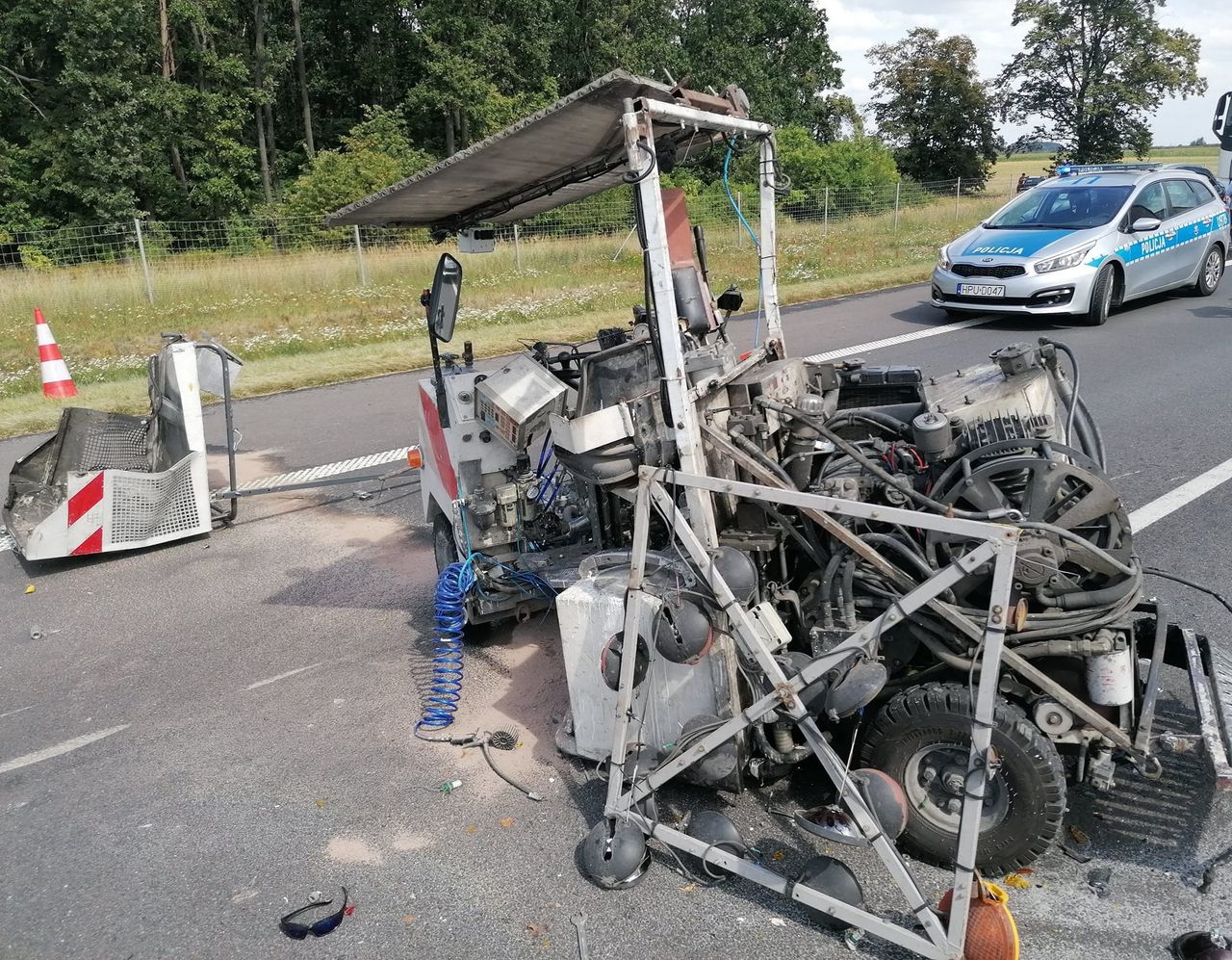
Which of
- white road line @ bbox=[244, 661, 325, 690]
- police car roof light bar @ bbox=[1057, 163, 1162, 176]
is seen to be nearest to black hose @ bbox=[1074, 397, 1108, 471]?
white road line @ bbox=[244, 661, 325, 690]

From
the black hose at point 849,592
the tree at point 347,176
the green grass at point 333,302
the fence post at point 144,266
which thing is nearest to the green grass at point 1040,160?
the tree at point 347,176

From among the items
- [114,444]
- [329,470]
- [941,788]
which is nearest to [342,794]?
[941,788]

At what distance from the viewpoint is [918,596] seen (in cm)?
274

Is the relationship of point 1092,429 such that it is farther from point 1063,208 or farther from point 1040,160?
point 1040,160

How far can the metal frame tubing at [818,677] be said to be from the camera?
101 inches

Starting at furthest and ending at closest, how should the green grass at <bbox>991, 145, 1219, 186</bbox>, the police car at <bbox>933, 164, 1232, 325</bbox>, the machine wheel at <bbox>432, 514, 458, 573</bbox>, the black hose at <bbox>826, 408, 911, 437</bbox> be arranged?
the green grass at <bbox>991, 145, 1219, 186</bbox> < the police car at <bbox>933, 164, 1232, 325</bbox> < the machine wheel at <bbox>432, 514, 458, 573</bbox> < the black hose at <bbox>826, 408, 911, 437</bbox>

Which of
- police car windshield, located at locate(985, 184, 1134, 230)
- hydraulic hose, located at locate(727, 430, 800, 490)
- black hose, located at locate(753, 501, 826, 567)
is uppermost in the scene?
police car windshield, located at locate(985, 184, 1134, 230)

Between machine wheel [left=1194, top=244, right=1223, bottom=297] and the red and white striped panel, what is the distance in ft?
46.7

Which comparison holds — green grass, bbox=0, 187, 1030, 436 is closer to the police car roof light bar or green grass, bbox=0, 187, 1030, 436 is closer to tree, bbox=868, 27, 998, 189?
the police car roof light bar

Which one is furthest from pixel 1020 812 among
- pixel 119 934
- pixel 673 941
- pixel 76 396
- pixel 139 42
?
pixel 139 42

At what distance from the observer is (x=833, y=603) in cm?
337

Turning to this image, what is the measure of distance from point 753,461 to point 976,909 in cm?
162

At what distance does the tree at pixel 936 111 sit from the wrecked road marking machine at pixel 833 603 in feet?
148

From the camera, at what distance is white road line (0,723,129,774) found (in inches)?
165
